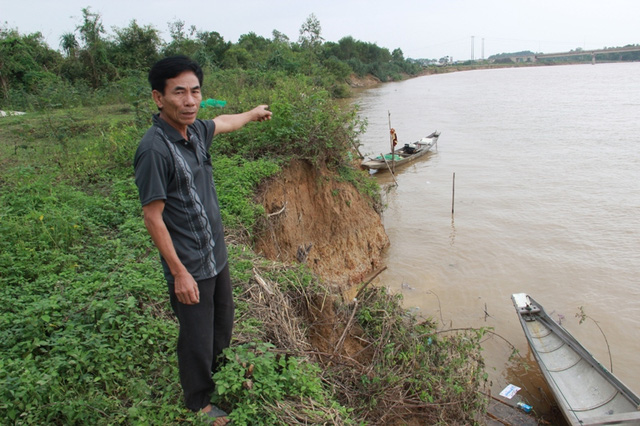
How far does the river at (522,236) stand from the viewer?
23.0 feet

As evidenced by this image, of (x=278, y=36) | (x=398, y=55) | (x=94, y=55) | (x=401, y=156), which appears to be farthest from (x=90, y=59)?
(x=398, y=55)

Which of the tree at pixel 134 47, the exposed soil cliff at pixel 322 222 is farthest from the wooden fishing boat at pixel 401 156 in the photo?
the tree at pixel 134 47

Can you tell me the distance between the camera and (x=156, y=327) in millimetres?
3105

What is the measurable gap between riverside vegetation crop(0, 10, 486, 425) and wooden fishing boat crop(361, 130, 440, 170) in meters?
8.83

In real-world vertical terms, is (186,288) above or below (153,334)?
above

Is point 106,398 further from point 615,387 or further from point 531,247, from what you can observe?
point 531,247

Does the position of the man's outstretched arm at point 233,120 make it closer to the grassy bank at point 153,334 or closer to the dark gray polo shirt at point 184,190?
the dark gray polo shirt at point 184,190

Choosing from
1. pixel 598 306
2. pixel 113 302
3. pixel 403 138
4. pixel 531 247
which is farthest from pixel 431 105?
pixel 113 302

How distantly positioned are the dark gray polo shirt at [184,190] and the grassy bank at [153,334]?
800 mm

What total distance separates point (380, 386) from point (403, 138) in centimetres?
2017

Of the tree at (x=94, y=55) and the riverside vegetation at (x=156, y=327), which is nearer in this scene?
the riverside vegetation at (x=156, y=327)

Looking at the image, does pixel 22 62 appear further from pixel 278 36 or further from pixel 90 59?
pixel 278 36

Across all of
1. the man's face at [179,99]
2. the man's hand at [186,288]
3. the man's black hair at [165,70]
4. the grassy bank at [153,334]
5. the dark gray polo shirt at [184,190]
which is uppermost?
the man's black hair at [165,70]

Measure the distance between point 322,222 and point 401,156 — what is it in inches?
410
